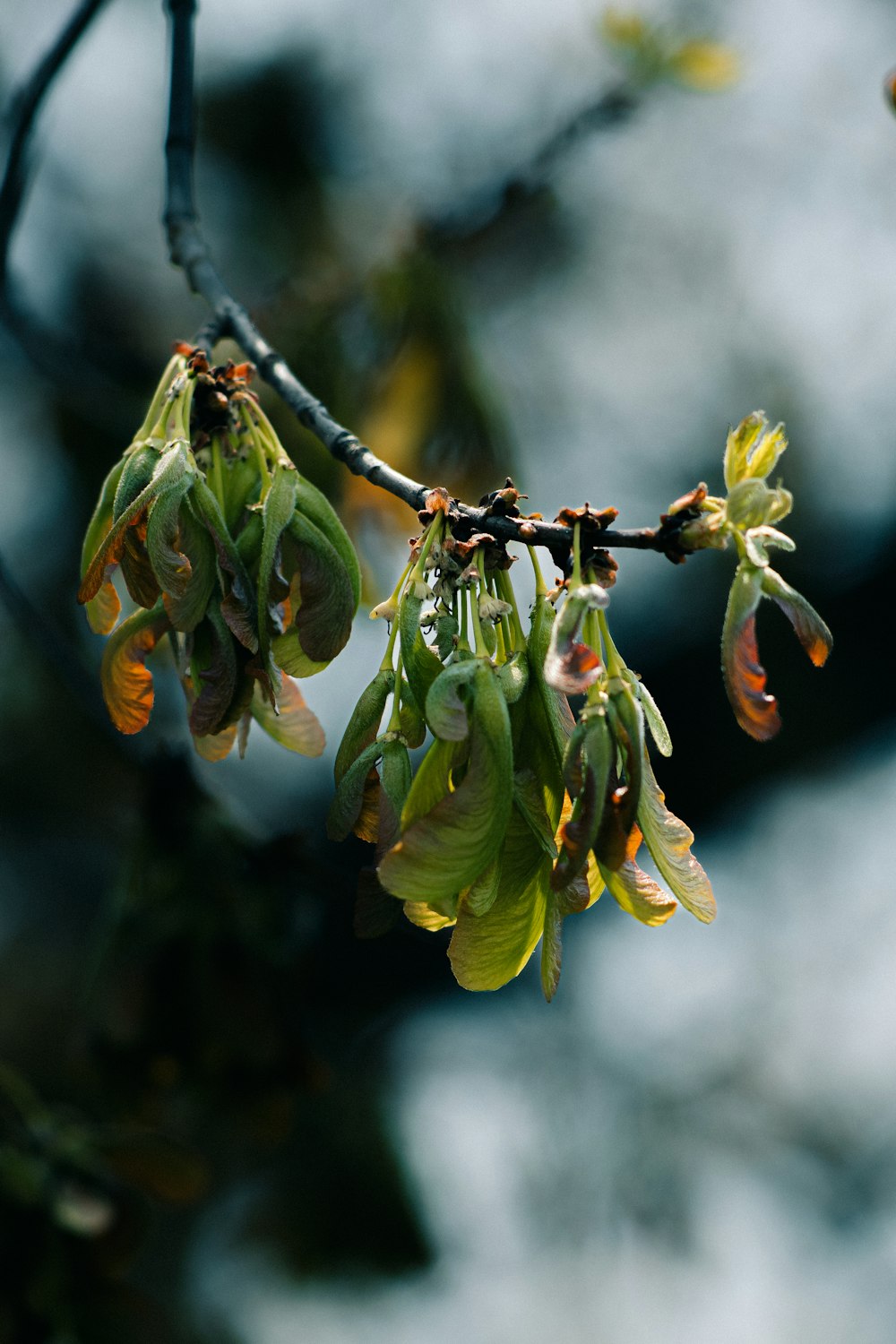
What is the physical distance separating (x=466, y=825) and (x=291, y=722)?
0.26m

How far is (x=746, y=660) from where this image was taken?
560mm

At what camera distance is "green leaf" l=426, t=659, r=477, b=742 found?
550 mm

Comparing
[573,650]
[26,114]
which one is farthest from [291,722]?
[26,114]

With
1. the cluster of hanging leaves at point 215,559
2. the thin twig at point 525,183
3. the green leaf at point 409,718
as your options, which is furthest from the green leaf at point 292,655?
the thin twig at point 525,183

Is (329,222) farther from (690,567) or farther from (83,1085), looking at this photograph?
(83,1085)

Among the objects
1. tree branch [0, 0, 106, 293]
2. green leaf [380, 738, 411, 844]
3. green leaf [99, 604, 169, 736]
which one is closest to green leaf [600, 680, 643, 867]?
green leaf [380, 738, 411, 844]

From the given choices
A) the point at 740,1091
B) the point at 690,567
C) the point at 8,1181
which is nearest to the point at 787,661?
the point at 690,567

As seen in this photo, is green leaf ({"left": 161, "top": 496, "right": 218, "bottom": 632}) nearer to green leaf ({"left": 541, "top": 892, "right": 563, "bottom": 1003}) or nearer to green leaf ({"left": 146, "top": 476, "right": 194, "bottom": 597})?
green leaf ({"left": 146, "top": 476, "right": 194, "bottom": 597})

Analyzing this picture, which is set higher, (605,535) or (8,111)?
(8,111)

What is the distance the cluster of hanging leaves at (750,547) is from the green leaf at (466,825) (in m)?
0.12

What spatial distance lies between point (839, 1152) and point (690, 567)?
1.81 m

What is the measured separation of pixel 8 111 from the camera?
1368 mm

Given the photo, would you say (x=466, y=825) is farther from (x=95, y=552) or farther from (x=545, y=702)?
(x=95, y=552)

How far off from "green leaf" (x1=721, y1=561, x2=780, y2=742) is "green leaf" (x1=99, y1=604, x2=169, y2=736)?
365mm
